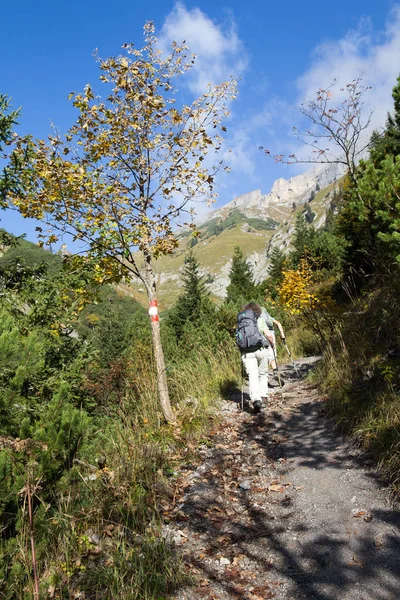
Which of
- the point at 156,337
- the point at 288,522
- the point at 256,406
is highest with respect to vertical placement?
the point at 156,337

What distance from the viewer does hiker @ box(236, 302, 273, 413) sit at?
260 inches

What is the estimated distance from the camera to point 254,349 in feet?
22.0

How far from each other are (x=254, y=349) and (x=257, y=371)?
Answer: 38 centimetres

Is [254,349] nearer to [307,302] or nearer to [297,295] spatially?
[307,302]

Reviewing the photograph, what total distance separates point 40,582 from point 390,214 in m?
6.19

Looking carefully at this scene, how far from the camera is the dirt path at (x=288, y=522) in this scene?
277 cm

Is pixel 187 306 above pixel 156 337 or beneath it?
above

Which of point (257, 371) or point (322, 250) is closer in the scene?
point (257, 371)

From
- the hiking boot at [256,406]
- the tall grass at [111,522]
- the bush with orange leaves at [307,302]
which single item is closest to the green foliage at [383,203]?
the bush with orange leaves at [307,302]

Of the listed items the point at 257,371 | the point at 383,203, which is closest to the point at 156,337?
the point at 257,371

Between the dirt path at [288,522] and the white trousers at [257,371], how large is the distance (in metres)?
1.15

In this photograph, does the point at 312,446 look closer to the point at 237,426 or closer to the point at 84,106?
the point at 237,426

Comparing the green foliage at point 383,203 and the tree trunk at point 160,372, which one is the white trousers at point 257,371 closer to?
the tree trunk at point 160,372

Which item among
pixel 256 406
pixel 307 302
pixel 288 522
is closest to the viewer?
pixel 288 522
